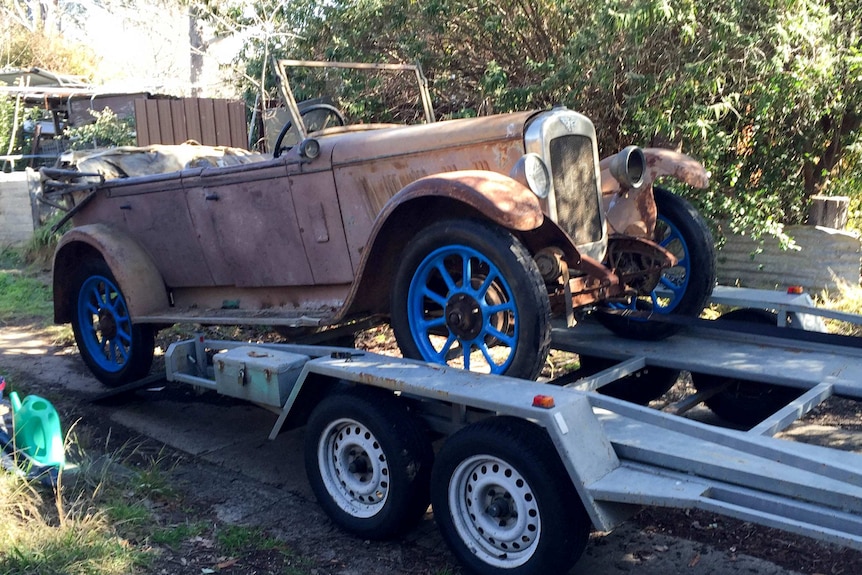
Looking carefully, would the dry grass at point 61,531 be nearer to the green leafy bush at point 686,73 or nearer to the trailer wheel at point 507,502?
the trailer wheel at point 507,502

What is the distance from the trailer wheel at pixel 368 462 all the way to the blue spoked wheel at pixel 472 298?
1.51 ft

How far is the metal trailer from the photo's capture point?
9.10 feet

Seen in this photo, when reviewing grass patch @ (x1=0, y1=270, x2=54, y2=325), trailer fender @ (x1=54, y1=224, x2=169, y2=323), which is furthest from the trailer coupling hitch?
grass patch @ (x1=0, y1=270, x2=54, y2=325)

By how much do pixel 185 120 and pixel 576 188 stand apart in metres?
8.79

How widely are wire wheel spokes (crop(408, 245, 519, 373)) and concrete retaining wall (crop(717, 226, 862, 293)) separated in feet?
13.8

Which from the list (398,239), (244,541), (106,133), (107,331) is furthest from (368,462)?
(106,133)

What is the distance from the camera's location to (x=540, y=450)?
10.2 feet

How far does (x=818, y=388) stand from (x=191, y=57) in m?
18.6

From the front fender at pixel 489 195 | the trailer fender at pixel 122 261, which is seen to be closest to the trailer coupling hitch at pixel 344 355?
the front fender at pixel 489 195

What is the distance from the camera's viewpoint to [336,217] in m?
4.75

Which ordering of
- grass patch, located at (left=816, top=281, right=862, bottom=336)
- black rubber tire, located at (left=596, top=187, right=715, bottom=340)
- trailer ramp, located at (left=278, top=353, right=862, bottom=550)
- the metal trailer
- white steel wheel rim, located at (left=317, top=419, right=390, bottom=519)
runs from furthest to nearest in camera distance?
grass patch, located at (left=816, top=281, right=862, bottom=336)
black rubber tire, located at (left=596, top=187, right=715, bottom=340)
white steel wheel rim, located at (left=317, top=419, right=390, bottom=519)
the metal trailer
trailer ramp, located at (left=278, top=353, right=862, bottom=550)

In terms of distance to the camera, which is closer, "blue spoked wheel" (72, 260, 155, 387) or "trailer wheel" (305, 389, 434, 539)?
"trailer wheel" (305, 389, 434, 539)

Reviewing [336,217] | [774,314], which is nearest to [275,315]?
[336,217]

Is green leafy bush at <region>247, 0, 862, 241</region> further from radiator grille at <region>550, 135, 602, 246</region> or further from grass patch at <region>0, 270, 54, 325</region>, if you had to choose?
grass patch at <region>0, 270, 54, 325</region>
